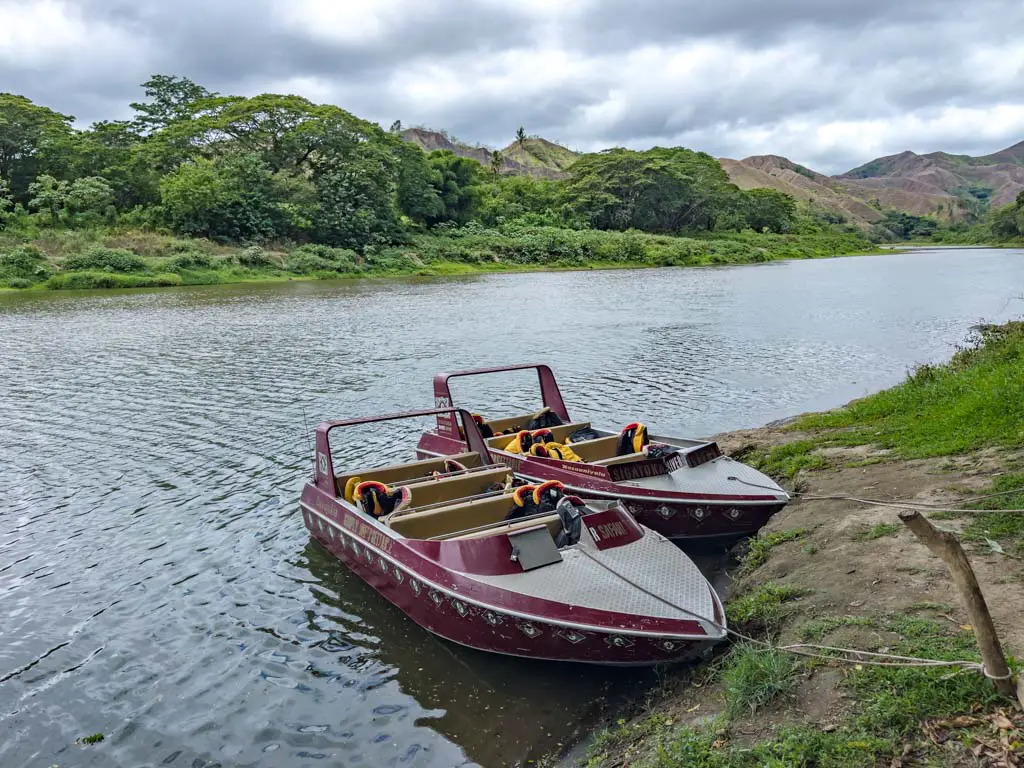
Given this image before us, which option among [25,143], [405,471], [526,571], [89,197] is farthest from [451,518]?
[25,143]

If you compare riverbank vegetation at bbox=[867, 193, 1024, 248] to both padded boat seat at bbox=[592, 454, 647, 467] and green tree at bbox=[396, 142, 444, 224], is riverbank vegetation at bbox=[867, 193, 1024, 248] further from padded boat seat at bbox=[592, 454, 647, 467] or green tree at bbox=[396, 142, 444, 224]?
padded boat seat at bbox=[592, 454, 647, 467]

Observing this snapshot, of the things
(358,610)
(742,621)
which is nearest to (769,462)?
(742,621)

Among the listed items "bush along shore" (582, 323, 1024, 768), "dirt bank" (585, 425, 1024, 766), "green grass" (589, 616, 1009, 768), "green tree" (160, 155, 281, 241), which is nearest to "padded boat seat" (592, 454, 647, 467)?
"bush along shore" (582, 323, 1024, 768)

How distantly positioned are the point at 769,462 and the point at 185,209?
65726 millimetres

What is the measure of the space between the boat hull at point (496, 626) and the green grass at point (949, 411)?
5403mm

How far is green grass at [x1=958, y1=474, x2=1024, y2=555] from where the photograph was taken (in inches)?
270

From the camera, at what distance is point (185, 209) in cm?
6656

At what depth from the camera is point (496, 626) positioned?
282 inches

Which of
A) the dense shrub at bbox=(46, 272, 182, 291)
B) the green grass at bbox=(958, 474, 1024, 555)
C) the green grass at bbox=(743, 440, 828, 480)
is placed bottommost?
the green grass at bbox=(743, 440, 828, 480)

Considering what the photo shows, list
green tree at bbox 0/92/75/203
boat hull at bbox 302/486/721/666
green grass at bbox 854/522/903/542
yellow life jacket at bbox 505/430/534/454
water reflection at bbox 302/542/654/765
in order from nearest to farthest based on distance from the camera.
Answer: water reflection at bbox 302/542/654/765, boat hull at bbox 302/486/721/666, green grass at bbox 854/522/903/542, yellow life jacket at bbox 505/430/534/454, green tree at bbox 0/92/75/203

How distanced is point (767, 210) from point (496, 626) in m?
127

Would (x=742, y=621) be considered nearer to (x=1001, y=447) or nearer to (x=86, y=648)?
(x=1001, y=447)

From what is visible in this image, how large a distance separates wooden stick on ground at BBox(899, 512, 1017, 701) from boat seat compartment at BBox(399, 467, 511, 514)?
644 centimetres

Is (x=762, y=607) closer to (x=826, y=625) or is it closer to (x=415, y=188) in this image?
(x=826, y=625)
